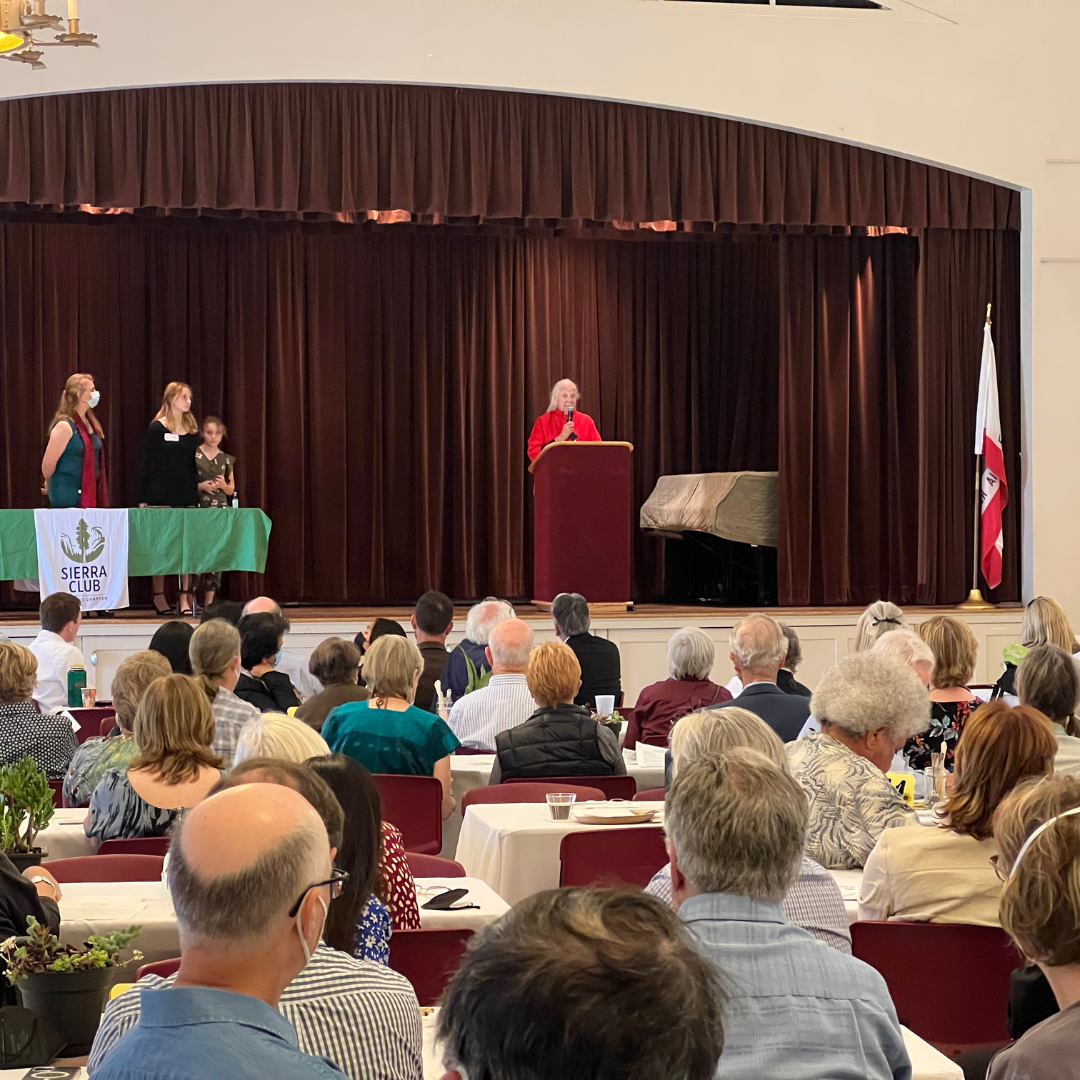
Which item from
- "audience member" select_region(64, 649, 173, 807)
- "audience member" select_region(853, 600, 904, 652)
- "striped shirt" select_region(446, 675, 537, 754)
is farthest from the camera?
"audience member" select_region(853, 600, 904, 652)

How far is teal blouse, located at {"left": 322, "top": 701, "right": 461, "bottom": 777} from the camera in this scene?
16.6ft

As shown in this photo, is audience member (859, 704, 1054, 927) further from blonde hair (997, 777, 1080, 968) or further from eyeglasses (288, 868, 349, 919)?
eyeglasses (288, 868, 349, 919)

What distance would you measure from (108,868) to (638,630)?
6.86m

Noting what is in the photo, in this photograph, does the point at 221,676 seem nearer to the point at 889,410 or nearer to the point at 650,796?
the point at 650,796

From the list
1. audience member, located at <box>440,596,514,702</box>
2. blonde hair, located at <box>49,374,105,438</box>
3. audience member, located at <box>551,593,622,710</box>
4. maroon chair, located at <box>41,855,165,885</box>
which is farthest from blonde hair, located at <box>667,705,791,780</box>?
blonde hair, located at <box>49,374,105,438</box>

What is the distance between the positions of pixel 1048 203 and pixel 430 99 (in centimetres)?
446

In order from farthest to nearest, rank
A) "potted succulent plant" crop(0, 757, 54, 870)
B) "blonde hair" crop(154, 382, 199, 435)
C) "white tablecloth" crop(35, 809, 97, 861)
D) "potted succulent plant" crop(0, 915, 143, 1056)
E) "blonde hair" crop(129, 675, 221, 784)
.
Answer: "blonde hair" crop(154, 382, 199, 435) < "white tablecloth" crop(35, 809, 97, 861) < "blonde hair" crop(129, 675, 221, 784) < "potted succulent plant" crop(0, 757, 54, 870) < "potted succulent plant" crop(0, 915, 143, 1056)

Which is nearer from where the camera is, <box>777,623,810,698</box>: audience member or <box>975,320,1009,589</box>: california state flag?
<box>777,623,810,698</box>: audience member

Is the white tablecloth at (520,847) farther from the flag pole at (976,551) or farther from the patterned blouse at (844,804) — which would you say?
the flag pole at (976,551)

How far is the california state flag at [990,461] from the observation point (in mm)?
10992

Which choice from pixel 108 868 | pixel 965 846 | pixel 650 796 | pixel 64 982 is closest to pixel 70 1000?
pixel 64 982

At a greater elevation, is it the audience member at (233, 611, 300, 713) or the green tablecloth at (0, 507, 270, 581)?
the green tablecloth at (0, 507, 270, 581)

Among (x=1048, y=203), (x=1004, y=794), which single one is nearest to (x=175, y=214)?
(x=1048, y=203)

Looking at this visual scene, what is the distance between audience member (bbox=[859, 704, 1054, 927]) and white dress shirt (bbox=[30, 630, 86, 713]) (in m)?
4.87
